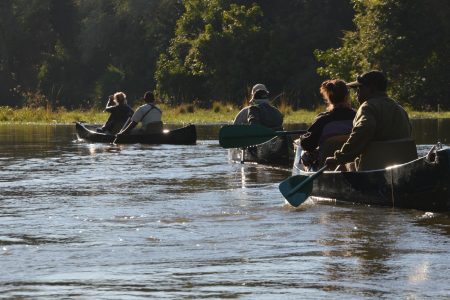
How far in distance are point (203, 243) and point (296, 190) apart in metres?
3.12

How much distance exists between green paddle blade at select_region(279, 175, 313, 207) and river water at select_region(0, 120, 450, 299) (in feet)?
0.39

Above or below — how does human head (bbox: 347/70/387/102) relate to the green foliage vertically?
below

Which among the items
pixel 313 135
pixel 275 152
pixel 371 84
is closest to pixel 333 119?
pixel 313 135

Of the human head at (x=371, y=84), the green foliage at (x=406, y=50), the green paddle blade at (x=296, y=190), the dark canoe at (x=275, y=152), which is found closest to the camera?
the human head at (x=371, y=84)

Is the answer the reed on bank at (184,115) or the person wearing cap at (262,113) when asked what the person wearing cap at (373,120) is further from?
the reed on bank at (184,115)

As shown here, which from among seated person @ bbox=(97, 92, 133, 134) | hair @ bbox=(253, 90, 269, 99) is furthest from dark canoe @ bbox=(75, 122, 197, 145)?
hair @ bbox=(253, 90, 269, 99)

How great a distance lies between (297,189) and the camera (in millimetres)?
13844

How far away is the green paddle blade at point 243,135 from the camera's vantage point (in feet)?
54.7

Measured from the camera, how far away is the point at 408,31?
159 ft

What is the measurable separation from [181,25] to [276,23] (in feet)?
17.7

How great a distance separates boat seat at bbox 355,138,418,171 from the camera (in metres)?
13.5

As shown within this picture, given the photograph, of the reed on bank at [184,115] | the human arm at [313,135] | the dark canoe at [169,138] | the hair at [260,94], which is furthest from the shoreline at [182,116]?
the human arm at [313,135]

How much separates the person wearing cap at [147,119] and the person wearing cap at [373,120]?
48.3 ft

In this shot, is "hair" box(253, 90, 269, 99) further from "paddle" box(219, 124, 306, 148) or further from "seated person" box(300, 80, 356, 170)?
"seated person" box(300, 80, 356, 170)
